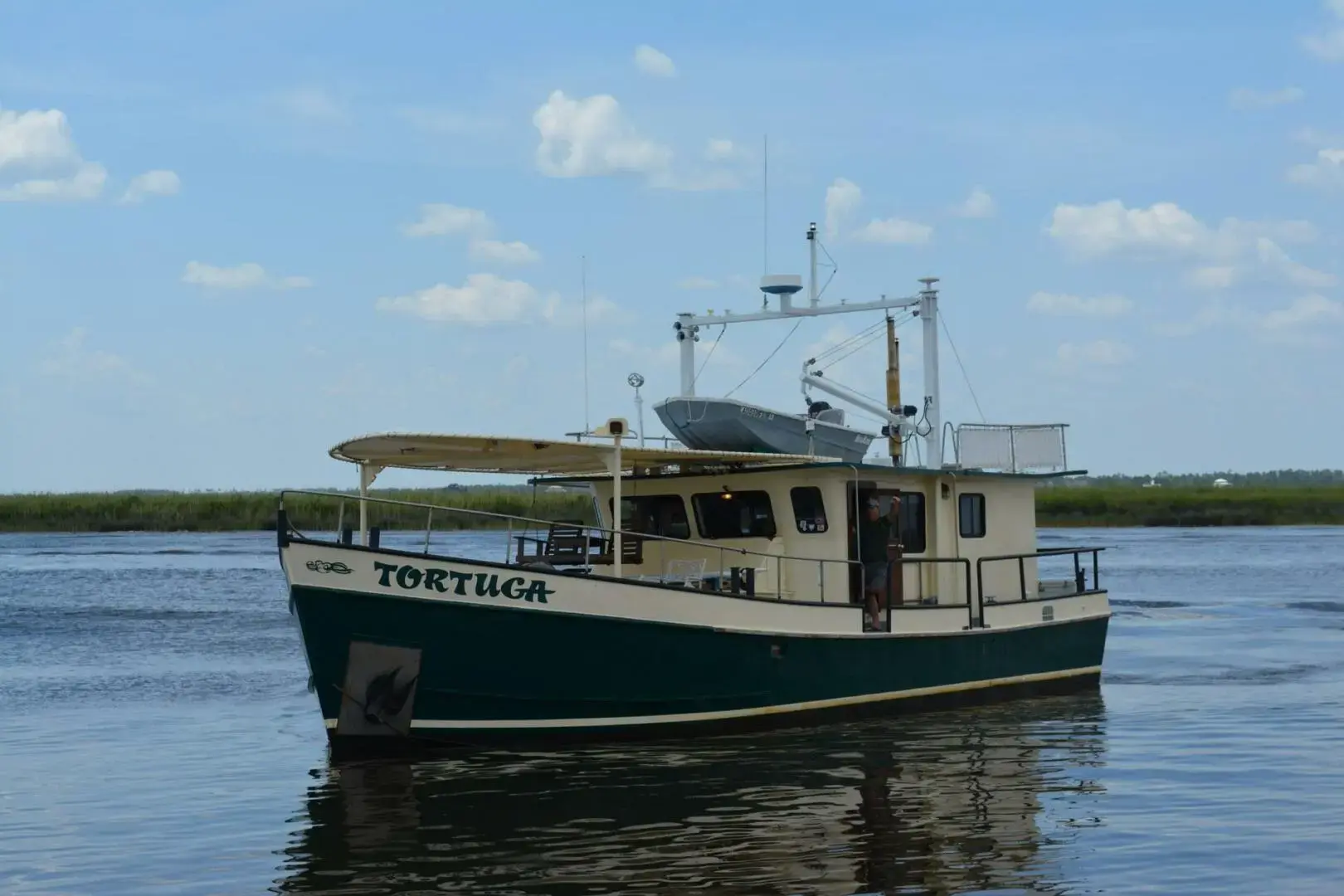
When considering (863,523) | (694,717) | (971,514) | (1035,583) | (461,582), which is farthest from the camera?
(1035,583)

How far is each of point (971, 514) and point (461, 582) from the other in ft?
24.0

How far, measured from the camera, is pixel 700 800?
498 inches

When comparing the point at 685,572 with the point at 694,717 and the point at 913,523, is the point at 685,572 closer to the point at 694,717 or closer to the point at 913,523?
the point at 694,717

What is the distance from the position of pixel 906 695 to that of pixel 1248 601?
20.9m

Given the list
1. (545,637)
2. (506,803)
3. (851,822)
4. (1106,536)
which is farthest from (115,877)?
(1106,536)

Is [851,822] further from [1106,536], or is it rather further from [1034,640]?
[1106,536]

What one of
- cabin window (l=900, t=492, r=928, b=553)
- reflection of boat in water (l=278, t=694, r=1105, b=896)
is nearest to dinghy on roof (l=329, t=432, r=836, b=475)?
cabin window (l=900, t=492, r=928, b=553)

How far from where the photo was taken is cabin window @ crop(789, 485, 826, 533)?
54.9 feet

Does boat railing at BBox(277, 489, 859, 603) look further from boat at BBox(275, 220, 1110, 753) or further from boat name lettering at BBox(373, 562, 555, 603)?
boat name lettering at BBox(373, 562, 555, 603)

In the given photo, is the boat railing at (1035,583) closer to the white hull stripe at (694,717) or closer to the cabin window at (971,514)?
the cabin window at (971,514)

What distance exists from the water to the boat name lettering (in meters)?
1.54

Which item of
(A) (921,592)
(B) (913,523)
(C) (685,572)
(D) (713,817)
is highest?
(B) (913,523)

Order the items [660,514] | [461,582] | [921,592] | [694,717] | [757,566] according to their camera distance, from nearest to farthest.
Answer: [461,582] < [694,717] < [757,566] < [660,514] < [921,592]

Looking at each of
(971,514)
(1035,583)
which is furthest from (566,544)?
(1035,583)
